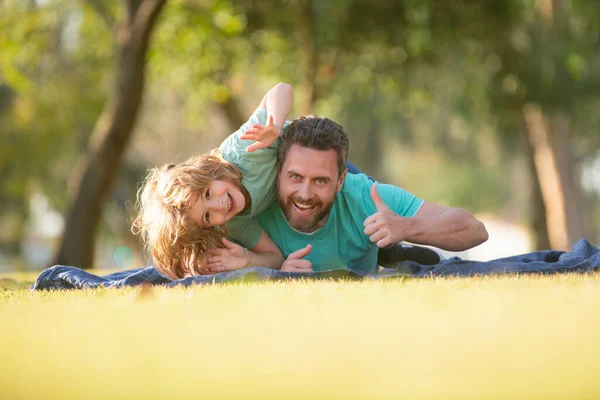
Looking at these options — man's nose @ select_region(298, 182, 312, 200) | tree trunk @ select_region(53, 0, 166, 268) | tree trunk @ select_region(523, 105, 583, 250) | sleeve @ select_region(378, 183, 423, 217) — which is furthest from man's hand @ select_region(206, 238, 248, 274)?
tree trunk @ select_region(523, 105, 583, 250)

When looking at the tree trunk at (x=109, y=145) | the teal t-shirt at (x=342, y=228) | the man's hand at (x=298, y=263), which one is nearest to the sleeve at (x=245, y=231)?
the teal t-shirt at (x=342, y=228)

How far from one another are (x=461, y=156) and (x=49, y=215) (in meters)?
12.3

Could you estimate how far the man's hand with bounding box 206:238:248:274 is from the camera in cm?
505

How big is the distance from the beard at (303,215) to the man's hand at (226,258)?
0.39 metres

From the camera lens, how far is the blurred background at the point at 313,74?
1132cm

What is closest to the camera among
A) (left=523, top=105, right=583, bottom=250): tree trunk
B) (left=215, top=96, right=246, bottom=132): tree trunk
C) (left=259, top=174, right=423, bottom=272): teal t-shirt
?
(left=259, top=174, right=423, bottom=272): teal t-shirt

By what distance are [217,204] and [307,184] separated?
0.58 m

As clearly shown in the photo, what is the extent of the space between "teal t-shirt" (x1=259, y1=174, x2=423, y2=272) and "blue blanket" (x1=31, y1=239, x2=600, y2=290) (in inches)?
20.6

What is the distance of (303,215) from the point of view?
519 cm

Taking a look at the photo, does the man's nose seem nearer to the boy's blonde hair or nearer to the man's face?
the man's face

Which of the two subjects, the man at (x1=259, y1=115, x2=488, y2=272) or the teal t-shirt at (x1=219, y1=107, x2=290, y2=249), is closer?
the man at (x1=259, y1=115, x2=488, y2=272)

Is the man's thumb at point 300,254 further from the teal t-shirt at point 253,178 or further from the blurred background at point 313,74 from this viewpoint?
the blurred background at point 313,74

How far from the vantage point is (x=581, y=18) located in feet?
43.8

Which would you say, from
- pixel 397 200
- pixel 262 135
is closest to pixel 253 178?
pixel 262 135
